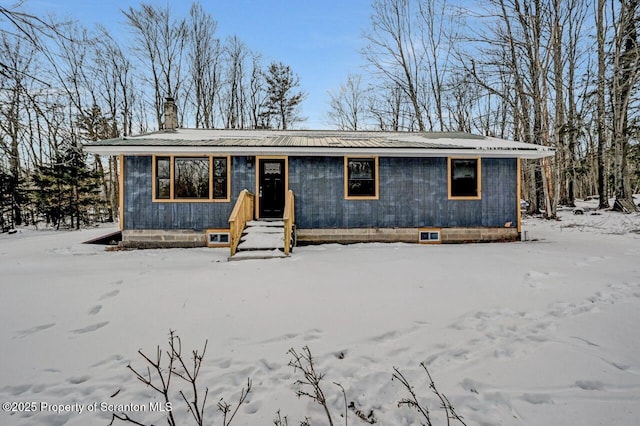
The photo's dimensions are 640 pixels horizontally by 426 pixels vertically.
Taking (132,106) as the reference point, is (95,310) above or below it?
below

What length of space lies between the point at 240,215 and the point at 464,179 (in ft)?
23.3

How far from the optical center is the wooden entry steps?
709 cm

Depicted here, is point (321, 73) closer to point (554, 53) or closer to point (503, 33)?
point (503, 33)

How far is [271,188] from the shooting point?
9.78 m

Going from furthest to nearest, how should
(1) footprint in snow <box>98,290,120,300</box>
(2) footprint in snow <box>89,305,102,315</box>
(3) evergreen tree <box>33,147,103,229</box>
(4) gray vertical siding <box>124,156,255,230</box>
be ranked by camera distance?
(3) evergreen tree <box>33,147,103,229</box>
(4) gray vertical siding <box>124,156,255,230</box>
(1) footprint in snow <box>98,290,120,300</box>
(2) footprint in snow <box>89,305,102,315</box>

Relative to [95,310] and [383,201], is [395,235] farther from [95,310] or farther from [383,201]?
[95,310]

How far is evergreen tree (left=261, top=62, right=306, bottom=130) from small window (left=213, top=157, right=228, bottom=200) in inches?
595

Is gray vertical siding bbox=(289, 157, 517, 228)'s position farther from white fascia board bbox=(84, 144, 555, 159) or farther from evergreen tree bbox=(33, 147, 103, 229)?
evergreen tree bbox=(33, 147, 103, 229)

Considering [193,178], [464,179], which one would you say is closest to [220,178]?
[193,178]

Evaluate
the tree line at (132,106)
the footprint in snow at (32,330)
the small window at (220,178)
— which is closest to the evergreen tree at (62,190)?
the tree line at (132,106)

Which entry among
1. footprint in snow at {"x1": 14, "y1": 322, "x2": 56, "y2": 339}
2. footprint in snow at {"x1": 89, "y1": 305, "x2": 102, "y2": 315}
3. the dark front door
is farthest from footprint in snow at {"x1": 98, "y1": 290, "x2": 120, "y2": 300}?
the dark front door

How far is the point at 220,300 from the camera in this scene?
443cm

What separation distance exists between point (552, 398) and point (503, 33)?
17.7m

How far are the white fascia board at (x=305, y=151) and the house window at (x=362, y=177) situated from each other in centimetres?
39
